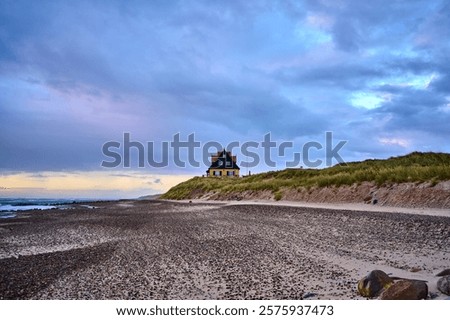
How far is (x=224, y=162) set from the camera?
91875mm

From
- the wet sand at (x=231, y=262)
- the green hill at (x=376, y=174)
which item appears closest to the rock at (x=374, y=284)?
the wet sand at (x=231, y=262)

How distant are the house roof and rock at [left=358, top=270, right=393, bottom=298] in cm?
8523

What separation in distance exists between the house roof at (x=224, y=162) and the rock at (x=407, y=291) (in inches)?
3376

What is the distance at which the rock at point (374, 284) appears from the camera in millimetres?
5898

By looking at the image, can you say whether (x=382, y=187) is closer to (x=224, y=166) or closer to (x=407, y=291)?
(x=407, y=291)

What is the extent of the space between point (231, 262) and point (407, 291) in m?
4.78

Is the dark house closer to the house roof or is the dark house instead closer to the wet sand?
the house roof

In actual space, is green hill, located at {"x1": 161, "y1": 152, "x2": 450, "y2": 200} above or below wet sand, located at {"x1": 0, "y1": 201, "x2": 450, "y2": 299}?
above

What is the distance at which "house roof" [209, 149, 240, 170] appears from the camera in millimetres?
91500

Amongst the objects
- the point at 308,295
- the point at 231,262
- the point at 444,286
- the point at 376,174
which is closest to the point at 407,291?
the point at 444,286

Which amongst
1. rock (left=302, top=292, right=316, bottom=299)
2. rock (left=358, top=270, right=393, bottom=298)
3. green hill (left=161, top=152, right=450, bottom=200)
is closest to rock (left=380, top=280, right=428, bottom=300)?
rock (left=358, top=270, right=393, bottom=298)

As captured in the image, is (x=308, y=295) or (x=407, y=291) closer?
(x=407, y=291)
